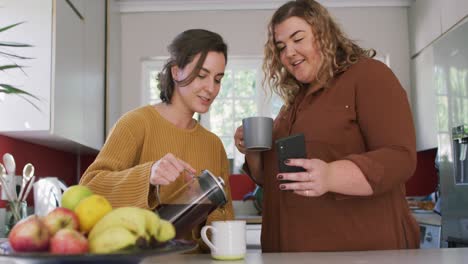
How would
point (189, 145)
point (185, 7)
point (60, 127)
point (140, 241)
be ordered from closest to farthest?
1. point (140, 241)
2. point (189, 145)
3. point (60, 127)
4. point (185, 7)

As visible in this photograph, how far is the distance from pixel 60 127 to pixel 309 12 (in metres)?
1.74

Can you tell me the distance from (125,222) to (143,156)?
2.38ft

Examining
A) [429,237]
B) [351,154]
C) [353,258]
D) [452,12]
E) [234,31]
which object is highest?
[234,31]

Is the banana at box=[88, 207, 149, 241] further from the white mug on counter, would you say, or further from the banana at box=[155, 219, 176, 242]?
the white mug on counter

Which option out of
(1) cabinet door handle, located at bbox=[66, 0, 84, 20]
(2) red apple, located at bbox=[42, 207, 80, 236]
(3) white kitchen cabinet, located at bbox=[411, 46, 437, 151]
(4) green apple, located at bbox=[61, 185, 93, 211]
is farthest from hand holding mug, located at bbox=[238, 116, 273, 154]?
(3) white kitchen cabinet, located at bbox=[411, 46, 437, 151]

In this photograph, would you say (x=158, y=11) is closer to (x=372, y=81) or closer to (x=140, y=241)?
(x=372, y=81)

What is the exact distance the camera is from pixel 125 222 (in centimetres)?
70

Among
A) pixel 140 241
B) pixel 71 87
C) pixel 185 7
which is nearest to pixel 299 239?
pixel 140 241

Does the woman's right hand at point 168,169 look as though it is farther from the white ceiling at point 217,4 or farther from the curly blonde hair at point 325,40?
the white ceiling at point 217,4

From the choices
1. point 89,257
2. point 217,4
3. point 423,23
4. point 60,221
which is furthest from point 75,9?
point 89,257

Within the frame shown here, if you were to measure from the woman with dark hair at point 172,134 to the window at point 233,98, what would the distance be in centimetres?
253

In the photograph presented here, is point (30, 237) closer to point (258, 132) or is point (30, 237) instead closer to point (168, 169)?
point (168, 169)

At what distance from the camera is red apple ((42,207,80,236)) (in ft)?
2.35

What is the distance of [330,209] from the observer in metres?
1.31
